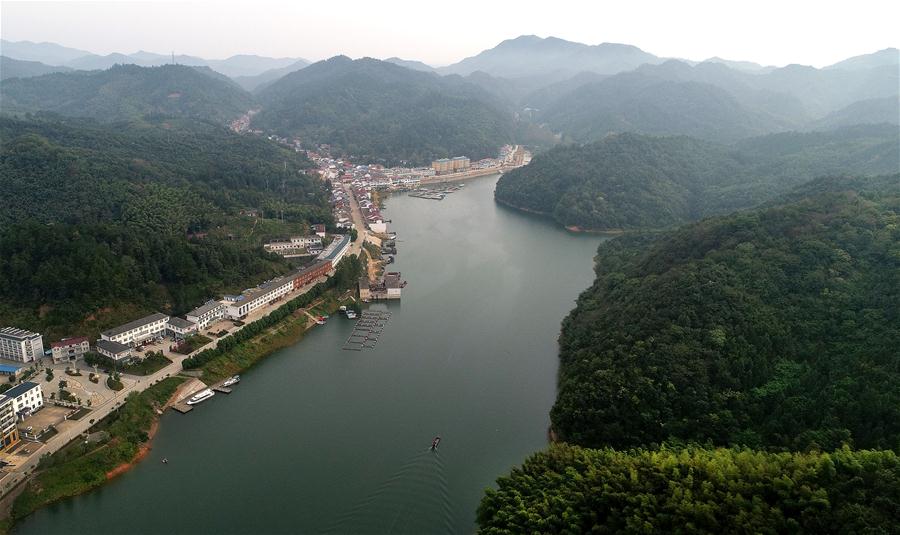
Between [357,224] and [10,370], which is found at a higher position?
[357,224]

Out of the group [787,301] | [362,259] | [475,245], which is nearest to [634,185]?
[475,245]

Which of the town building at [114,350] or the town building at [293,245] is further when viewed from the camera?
the town building at [293,245]

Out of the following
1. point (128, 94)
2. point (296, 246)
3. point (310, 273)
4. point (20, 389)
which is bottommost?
point (20, 389)

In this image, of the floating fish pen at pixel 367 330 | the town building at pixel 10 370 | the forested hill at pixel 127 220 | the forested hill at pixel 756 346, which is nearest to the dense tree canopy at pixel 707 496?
the forested hill at pixel 756 346

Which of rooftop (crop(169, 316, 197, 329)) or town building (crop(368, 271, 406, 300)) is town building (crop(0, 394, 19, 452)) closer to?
rooftop (crop(169, 316, 197, 329))

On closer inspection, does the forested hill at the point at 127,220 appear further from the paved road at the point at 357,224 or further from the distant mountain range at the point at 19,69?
the distant mountain range at the point at 19,69

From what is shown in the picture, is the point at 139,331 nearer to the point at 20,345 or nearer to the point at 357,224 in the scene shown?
the point at 20,345

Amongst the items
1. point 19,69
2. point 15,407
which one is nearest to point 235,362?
point 15,407
